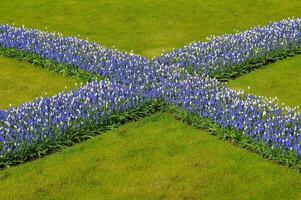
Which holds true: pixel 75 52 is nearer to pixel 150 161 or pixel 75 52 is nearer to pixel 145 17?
pixel 145 17

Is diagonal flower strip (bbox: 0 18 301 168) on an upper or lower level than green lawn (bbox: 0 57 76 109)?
upper

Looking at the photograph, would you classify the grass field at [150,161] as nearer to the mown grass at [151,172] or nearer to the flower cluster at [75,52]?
the mown grass at [151,172]

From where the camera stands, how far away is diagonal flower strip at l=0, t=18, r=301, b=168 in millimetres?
12977

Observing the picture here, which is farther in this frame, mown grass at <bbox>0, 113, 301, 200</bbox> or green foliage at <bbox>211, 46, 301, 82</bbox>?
green foliage at <bbox>211, 46, 301, 82</bbox>

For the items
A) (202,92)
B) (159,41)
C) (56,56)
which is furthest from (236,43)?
(56,56)

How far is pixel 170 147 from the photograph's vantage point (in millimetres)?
13234

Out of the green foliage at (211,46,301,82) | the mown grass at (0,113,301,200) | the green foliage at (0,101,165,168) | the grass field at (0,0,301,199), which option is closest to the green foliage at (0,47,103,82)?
the grass field at (0,0,301,199)

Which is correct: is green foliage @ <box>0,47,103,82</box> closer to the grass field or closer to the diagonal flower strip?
the diagonal flower strip

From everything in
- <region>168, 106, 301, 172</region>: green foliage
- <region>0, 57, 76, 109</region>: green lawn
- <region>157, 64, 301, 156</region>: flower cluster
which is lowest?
<region>168, 106, 301, 172</region>: green foliage

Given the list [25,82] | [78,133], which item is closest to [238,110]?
[78,133]

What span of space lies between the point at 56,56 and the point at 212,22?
299 inches

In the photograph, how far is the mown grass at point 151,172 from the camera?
1130cm

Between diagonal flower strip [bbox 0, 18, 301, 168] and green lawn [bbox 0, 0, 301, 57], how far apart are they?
2024 millimetres

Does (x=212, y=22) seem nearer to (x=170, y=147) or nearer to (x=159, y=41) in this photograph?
(x=159, y=41)
